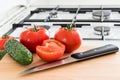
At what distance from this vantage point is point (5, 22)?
1.14 meters

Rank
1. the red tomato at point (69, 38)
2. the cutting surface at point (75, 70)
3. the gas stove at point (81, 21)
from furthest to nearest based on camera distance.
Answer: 1. the gas stove at point (81, 21)
2. the red tomato at point (69, 38)
3. the cutting surface at point (75, 70)

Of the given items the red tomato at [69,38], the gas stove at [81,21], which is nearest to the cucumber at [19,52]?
the red tomato at [69,38]

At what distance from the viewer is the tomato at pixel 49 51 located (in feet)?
2.31

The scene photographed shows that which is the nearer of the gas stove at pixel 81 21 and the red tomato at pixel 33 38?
the red tomato at pixel 33 38

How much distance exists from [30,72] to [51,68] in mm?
58

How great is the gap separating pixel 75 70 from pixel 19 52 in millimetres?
155

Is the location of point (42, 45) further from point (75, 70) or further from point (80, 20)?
point (80, 20)

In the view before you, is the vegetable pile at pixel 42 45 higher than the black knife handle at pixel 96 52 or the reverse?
higher

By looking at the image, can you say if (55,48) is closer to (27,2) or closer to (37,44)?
(37,44)

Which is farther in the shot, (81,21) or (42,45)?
(81,21)

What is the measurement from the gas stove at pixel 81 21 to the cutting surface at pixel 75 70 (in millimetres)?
187

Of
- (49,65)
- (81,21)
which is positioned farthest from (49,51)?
(81,21)

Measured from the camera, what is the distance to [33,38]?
758 millimetres

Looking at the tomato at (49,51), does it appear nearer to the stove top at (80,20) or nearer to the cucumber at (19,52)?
the cucumber at (19,52)
